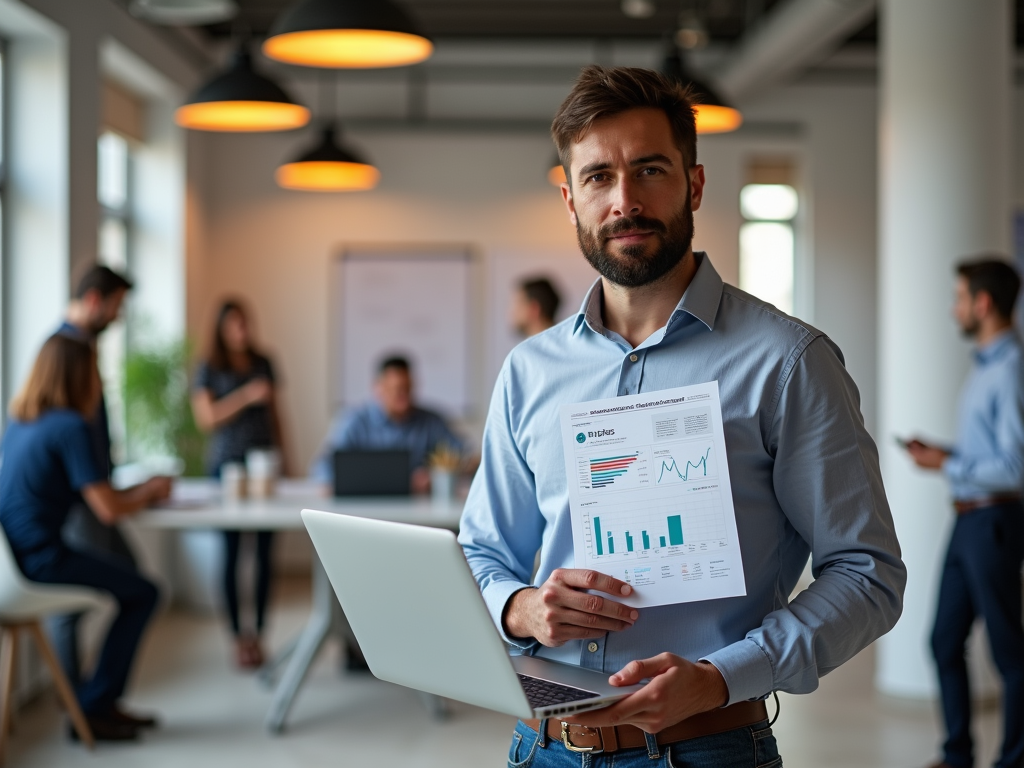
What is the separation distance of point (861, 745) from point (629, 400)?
3.35 m

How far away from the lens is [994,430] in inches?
152

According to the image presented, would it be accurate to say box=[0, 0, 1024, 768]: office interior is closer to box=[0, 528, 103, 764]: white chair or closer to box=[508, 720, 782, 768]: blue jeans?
box=[0, 528, 103, 764]: white chair

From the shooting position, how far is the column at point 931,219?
4.71 meters

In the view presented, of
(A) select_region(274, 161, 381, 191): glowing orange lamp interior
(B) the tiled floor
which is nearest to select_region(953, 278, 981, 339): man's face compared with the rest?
(B) the tiled floor

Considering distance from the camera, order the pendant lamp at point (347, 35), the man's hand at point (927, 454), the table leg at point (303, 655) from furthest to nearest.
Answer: the table leg at point (303, 655), the man's hand at point (927, 454), the pendant lamp at point (347, 35)

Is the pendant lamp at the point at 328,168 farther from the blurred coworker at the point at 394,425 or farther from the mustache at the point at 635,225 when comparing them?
the mustache at the point at 635,225

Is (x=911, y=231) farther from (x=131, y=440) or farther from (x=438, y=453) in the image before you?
(x=131, y=440)

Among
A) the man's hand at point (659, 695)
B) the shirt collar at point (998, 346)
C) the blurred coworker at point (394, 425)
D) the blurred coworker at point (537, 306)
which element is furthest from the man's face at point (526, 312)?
the man's hand at point (659, 695)

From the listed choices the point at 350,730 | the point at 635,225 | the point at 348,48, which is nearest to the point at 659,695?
the point at 635,225

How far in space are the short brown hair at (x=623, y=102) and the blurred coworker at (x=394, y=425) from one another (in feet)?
12.7

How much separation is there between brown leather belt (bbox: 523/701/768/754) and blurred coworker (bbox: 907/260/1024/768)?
8.11 ft

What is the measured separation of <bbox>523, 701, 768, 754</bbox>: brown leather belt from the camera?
1.44 m

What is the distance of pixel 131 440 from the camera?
22.2 feet

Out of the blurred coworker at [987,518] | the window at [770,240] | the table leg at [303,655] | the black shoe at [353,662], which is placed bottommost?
the black shoe at [353,662]
